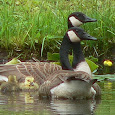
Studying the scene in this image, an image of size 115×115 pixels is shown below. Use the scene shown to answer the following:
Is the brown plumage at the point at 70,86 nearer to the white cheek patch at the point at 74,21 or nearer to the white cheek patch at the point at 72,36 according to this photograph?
the white cheek patch at the point at 72,36

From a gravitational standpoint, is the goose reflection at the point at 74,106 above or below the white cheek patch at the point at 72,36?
below

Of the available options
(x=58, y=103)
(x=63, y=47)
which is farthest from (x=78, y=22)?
(x=58, y=103)

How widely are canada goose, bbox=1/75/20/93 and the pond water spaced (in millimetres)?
530

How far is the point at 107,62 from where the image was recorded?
496 inches

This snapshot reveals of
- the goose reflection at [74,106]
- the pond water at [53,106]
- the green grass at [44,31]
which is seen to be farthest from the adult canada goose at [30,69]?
the green grass at [44,31]

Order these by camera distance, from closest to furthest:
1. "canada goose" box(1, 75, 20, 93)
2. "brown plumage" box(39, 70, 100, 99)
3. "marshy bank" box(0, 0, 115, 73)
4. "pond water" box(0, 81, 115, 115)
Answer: "pond water" box(0, 81, 115, 115) < "brown plumage" box(39, 70, 100, 99) < "canada goose" box(1, 75, 20, 93) < "marshy bank" box(0, 0, 115, 73)

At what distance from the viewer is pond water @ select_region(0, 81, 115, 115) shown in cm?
692

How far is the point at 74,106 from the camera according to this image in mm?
7555

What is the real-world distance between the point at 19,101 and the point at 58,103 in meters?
0.63

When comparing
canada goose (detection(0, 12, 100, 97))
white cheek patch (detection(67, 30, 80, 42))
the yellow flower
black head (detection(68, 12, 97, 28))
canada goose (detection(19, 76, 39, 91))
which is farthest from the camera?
black head (detection(68, 12, 97, 28))

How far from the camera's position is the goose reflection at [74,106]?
6953 mm

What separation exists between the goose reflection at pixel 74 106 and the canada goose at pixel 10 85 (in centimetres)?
163

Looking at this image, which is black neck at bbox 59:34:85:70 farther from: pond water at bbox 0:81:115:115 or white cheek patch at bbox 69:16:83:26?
white cheek patch at bbox 69:16:83:26

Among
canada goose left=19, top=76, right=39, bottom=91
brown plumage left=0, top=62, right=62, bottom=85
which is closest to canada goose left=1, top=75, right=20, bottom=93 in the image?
canada goose left=19, top=76, right=39, bottom=91
